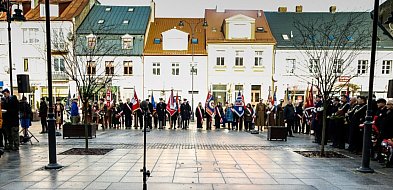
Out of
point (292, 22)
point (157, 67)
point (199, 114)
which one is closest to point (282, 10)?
point (292, 22)

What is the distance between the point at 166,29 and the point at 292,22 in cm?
1486

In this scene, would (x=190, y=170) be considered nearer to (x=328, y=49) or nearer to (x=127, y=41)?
(x=328, y=49)

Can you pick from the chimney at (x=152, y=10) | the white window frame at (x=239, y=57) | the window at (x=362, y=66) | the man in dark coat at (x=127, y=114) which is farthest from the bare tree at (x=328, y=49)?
the chimney at (x=152, y=10)

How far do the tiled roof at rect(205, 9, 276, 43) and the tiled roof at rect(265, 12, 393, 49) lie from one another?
135cm

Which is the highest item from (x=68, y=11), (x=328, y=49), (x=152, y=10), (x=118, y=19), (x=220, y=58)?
(x=152, y=10)

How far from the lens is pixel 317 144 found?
13273 millimetres

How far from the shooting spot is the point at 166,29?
1442 inches

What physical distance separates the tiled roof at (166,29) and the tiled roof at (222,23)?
4.09 feet

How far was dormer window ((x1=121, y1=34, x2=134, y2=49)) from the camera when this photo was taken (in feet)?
110

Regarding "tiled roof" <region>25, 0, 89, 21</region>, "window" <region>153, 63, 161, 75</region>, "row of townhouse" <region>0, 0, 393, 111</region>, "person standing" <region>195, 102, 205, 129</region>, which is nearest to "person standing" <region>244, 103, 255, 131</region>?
"person standing" <region>195, 102, 205, 129</region>

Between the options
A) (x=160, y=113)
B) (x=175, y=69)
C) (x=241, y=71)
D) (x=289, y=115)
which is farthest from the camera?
(x=241, y=71)

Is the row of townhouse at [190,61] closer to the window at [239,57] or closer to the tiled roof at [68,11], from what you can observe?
the window at [239,57]

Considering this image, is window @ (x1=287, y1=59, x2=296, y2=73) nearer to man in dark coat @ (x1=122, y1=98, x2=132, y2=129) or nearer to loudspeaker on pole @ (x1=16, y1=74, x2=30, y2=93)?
man in dark coat @ (x1=122, y1=98, x2=132, y2=129)

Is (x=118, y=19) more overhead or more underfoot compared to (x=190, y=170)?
more overhead
